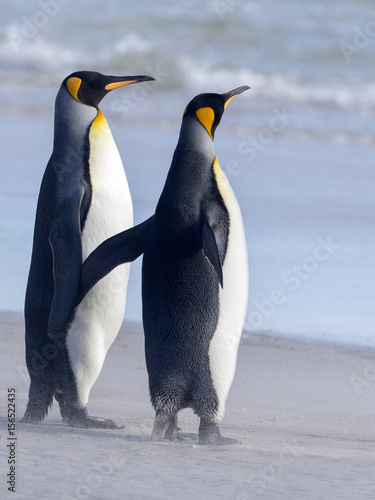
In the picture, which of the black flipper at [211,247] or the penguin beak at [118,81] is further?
the penguin beak at [118,81]

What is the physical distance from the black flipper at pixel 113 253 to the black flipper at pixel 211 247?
263mm

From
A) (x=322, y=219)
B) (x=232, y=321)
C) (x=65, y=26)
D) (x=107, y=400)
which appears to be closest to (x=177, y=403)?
(x=232, y=321)

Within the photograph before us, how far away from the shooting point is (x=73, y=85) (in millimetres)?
3459

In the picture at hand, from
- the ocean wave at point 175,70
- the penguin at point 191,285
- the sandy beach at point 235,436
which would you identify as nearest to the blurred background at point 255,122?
→ the ocean wave at point 175,70

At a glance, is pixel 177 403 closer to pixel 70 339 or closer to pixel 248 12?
pixel 70 339

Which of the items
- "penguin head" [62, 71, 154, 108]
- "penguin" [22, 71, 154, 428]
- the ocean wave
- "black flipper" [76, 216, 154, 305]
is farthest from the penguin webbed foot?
the ocean wave

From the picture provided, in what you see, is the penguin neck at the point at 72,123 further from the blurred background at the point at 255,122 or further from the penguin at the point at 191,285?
the blurred background at the point at 255,122

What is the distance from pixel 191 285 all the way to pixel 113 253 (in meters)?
0.29

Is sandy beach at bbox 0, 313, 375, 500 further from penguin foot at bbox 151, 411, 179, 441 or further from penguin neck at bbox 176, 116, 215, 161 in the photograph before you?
penguin neck at bbox 176, 116, 215, 161

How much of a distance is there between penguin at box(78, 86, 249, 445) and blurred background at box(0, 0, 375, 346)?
5.78 ft

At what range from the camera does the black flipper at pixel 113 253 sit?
10.4 feet

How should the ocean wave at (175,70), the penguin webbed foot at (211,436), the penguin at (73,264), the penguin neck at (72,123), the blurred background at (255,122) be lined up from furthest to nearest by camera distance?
the ocean wave at (175,70) < the blurred background at (255,122) < the penguin neck at (72,123) < the penguin at (73,264) < the penguin webbed foot at (211,436)

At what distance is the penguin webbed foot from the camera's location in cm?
302

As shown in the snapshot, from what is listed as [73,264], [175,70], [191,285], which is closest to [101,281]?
[73,264]
